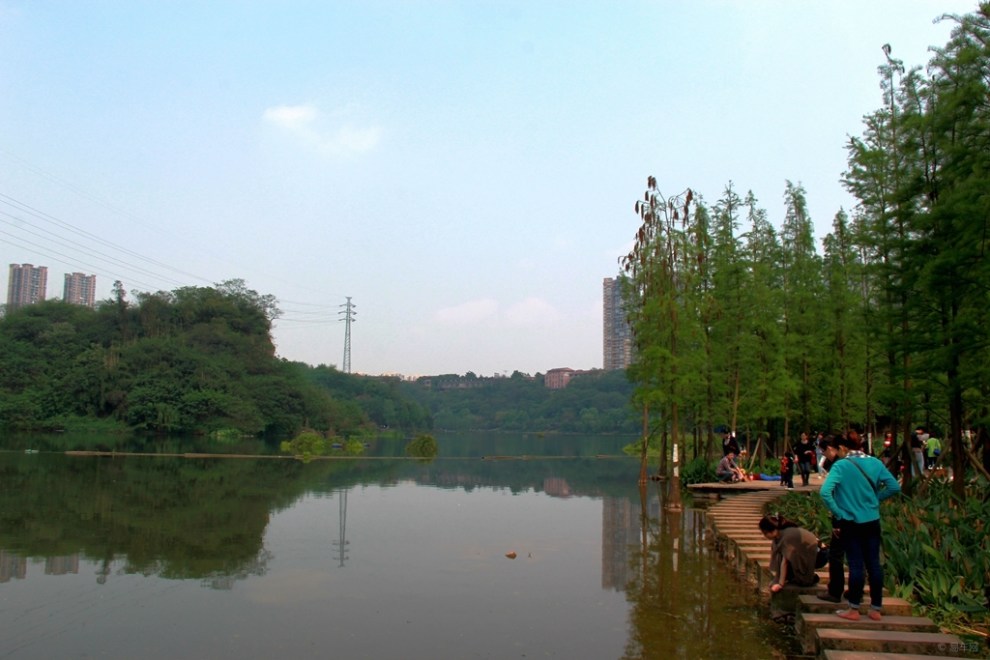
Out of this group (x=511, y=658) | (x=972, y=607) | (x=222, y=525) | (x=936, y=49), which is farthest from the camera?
(x=222, y=525)

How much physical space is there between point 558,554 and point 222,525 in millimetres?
6745

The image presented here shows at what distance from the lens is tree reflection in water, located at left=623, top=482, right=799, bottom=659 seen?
7.44 m

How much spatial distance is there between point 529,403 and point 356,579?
123772 millimetres

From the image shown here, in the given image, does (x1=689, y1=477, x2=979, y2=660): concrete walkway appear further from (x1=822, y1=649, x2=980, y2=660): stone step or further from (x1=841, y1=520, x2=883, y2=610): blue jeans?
(x1=841, y1=520, x2=883, y2=610): blue jeans

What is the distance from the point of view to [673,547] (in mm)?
13531

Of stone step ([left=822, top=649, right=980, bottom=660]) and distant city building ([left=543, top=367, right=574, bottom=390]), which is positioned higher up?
distant city building ([left=543, top=367, right=574, bottom=390])

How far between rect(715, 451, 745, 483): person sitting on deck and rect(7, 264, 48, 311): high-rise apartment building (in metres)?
167

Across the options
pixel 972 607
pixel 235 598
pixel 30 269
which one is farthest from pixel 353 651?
pixel 30 269

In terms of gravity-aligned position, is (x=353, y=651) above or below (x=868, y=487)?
below

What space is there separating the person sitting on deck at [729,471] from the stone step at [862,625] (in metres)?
14.8

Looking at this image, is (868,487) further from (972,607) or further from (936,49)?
(936,49)

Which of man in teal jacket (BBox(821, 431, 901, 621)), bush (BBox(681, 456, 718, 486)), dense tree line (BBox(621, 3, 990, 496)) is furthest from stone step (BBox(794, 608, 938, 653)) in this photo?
bush (BBox(681, 456, 718, 486))

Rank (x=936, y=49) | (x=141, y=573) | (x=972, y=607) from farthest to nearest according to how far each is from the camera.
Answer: (x=936, y=49) < (x=141, y=573) < (x=972, y=607)

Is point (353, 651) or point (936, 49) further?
point (936, 49)
